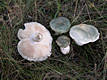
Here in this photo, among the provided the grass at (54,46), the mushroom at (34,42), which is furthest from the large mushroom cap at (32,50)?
the grass at (54,46)

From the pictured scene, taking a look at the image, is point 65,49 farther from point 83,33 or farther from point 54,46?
point 83,33

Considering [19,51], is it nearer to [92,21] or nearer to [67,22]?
[67,22]

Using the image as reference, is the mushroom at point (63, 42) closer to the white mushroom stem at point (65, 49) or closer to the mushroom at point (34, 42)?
the white mushroom stem at point (65, 49)

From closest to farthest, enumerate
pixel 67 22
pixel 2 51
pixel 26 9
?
pixel 2 51 → pixel 67 22 → pixel 26 9

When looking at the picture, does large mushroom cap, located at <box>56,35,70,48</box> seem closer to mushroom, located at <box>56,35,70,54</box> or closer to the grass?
mushroom, located at <box>56,35,70,54</box>

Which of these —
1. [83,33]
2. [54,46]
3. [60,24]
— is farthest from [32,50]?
[83,33]

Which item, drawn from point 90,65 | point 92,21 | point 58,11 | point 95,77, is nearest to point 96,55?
point 90,65
